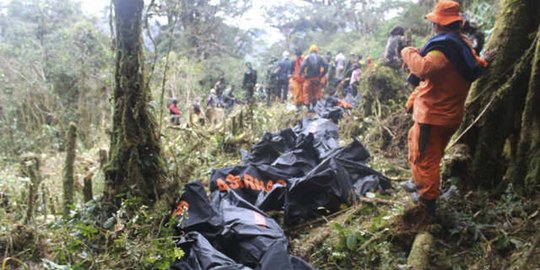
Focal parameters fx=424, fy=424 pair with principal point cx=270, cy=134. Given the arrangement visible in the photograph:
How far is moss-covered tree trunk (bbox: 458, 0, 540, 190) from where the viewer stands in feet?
9.57

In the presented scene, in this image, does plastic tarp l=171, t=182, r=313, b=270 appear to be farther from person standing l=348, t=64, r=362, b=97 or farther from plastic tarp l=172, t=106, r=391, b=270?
person standing l=348, t=64, r=362, b=97

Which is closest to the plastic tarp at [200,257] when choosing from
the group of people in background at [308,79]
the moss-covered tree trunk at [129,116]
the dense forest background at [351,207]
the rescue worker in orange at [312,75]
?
the dense forest background at [351,207]

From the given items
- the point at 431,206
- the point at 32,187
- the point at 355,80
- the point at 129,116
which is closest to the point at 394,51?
the point at 355,80

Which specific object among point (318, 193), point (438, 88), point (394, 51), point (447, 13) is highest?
point (447, 13)

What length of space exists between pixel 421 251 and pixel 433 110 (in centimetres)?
92

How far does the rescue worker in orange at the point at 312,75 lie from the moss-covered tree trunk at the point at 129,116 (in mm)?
6788

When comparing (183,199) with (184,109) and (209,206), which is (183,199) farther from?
(184,109)

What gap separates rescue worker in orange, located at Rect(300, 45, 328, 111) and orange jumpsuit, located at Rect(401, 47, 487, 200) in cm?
664

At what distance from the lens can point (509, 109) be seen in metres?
3.09

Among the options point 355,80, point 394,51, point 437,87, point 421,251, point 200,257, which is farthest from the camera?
point 355,80

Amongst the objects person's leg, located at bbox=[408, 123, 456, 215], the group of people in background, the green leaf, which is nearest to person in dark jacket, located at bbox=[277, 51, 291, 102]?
the group of people in background

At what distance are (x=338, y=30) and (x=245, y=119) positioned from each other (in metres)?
19.4

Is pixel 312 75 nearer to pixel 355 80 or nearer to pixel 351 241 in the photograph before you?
pixel 355 80

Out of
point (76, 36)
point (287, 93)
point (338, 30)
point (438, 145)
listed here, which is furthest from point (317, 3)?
point (438, 145)
